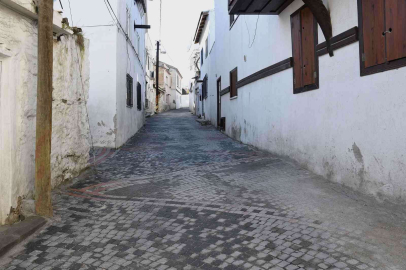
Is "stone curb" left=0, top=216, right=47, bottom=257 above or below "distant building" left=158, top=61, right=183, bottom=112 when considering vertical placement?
below

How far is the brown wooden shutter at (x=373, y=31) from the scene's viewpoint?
164 inches

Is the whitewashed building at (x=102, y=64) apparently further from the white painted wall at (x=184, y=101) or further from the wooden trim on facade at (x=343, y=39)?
the white painted wall at (x=184, y=101)

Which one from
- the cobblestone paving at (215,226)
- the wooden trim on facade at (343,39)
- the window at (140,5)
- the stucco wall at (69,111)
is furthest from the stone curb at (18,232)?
the window at (140,5)

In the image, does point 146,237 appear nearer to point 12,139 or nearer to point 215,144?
point 12,139

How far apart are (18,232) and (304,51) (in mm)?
5519

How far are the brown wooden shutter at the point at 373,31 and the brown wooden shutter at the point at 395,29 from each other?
84 millimetres

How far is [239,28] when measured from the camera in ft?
37.2

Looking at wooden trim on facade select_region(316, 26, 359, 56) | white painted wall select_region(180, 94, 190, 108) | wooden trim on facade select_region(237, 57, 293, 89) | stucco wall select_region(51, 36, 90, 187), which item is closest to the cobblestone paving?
stucco wall select_region(51, 36, 90, 187)

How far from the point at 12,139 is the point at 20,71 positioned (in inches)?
31.6

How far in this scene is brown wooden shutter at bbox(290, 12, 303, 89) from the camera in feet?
21.5

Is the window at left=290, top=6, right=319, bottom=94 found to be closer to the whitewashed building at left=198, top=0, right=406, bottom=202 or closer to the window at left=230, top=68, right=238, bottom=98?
the whitewashed building at left=198, top=0, right=406, bottom=202

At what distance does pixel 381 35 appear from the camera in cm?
420

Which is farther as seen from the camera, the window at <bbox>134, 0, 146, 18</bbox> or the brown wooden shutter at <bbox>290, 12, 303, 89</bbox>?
the window at <bbox>134, 0, 146, 18</bbox>

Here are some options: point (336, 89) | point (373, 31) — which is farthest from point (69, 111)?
point (373, 31)
